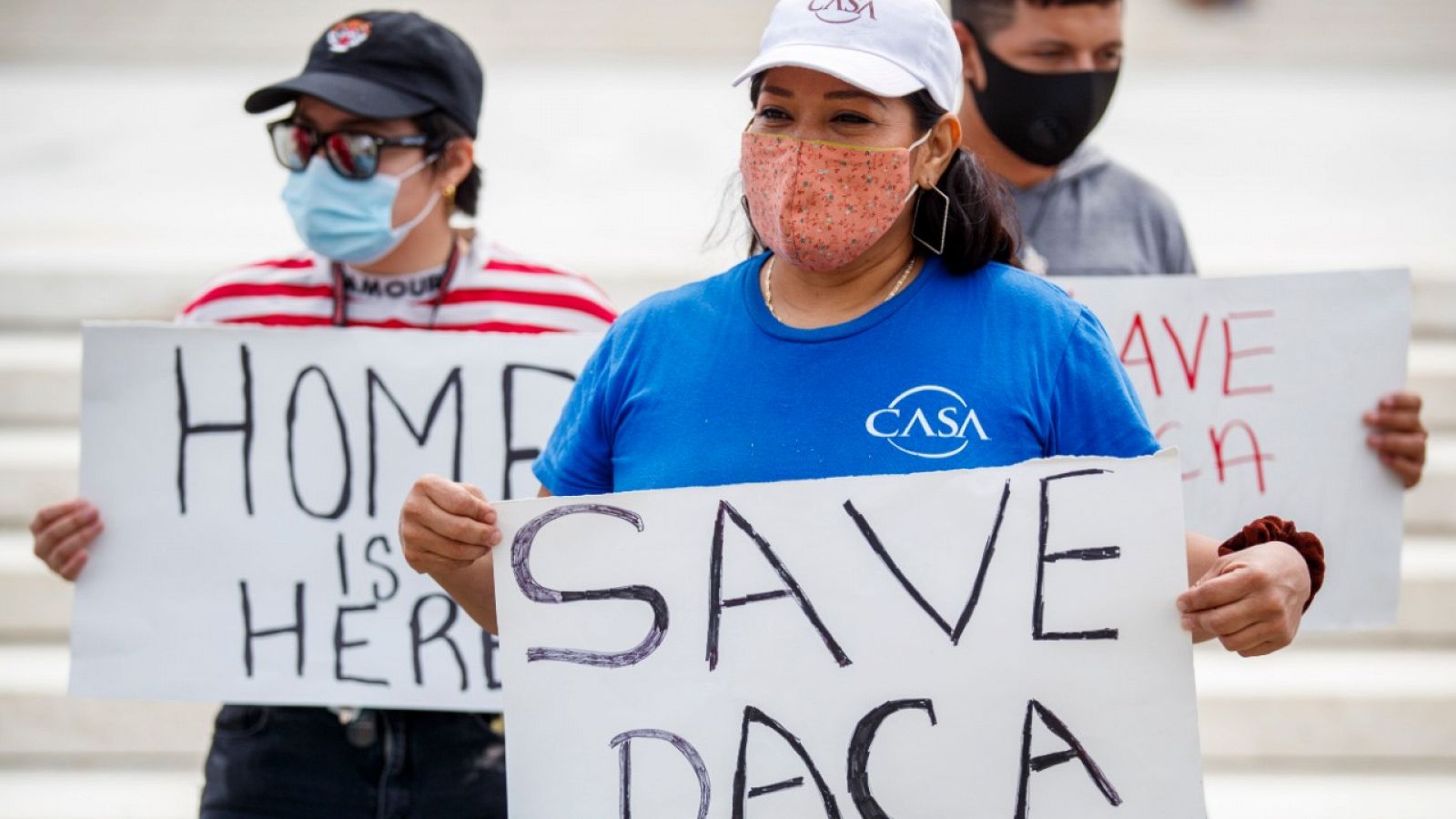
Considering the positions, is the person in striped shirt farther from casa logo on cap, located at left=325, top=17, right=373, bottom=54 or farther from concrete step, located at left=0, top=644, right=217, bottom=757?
concrete step, located at left=0, top=644, right=217, bottom=757

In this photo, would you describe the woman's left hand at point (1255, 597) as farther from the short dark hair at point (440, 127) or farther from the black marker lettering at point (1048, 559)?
the short dark hair at point (440, 127)

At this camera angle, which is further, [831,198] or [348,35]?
[348,35]

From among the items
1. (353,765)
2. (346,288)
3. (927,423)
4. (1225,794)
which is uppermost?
(346,288)

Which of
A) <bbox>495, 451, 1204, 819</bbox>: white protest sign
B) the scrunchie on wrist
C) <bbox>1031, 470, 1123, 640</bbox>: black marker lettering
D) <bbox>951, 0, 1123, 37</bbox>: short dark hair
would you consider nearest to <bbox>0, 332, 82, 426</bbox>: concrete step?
<bbox>951, 0, 1123, 37</bbox>: short dark hair

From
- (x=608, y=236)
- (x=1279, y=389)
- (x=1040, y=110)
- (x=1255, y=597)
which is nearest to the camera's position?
(x=1255, y=597)

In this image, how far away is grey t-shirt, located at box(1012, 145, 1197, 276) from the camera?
9.72 feet

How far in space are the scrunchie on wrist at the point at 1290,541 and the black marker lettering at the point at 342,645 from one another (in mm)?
1493

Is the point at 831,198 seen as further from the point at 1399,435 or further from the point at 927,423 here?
the point at 1399,435

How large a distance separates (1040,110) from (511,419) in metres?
1.16

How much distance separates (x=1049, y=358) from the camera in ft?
6.03

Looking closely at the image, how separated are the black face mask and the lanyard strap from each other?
1.06 metres

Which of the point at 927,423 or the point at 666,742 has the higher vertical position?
the point at 927,423

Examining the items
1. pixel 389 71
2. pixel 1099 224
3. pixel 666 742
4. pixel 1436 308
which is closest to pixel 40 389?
pixel 389 71

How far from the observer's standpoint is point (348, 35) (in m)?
2.87
